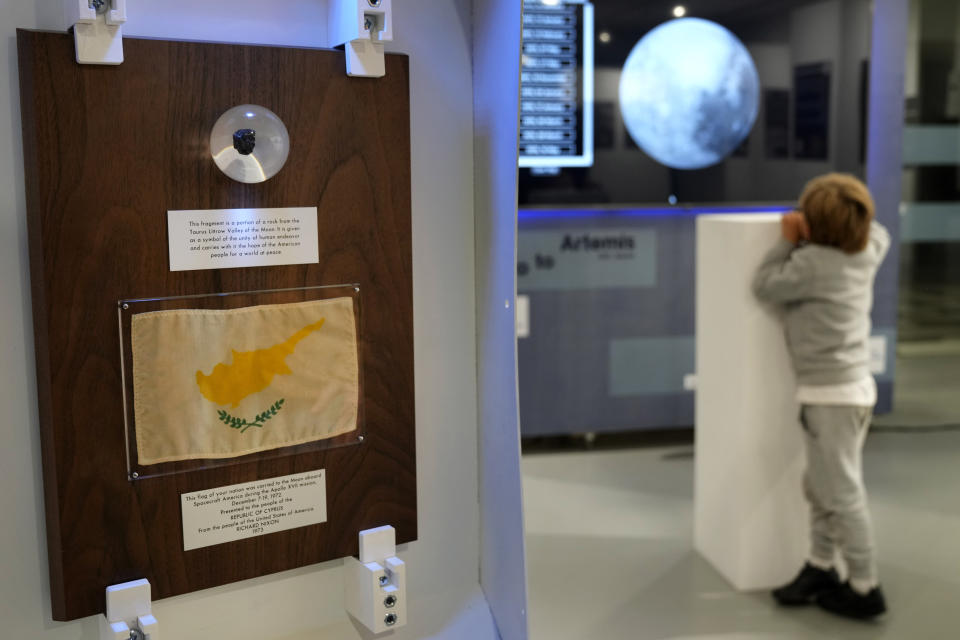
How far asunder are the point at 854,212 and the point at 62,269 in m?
2.16

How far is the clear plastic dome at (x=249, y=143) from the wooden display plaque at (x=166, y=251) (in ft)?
0.04

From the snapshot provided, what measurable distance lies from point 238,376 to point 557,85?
3007mm

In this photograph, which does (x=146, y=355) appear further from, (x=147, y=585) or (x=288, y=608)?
(x=288, y=608)

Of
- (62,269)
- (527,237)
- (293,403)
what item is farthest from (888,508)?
(62,269)

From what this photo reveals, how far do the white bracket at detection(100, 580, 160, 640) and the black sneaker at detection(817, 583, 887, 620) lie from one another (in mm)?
2226

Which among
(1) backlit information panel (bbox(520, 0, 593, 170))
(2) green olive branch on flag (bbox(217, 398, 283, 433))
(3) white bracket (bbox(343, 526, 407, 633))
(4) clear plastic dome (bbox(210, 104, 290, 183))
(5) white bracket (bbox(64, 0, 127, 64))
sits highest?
(1) backlit information panel (bbox(520, 0, 593, 170))

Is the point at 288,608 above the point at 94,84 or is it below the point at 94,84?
below

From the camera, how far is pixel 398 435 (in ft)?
3.63

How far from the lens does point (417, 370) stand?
44.8 inches

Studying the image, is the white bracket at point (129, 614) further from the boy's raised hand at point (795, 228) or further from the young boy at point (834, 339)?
the boy's raised hand at point (795, 228)

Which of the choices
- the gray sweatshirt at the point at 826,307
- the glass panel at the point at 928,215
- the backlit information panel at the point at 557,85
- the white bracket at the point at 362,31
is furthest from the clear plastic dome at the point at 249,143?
the glass panel at the point at 928,215

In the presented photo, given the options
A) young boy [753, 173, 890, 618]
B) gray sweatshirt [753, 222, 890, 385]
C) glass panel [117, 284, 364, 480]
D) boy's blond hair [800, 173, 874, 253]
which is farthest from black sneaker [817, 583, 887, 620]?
glass panel [117, 284, 364, 480]

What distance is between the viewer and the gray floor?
254 centimetres

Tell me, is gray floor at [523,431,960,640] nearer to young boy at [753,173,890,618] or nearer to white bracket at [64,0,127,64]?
young boy at [753,173,890,618]
